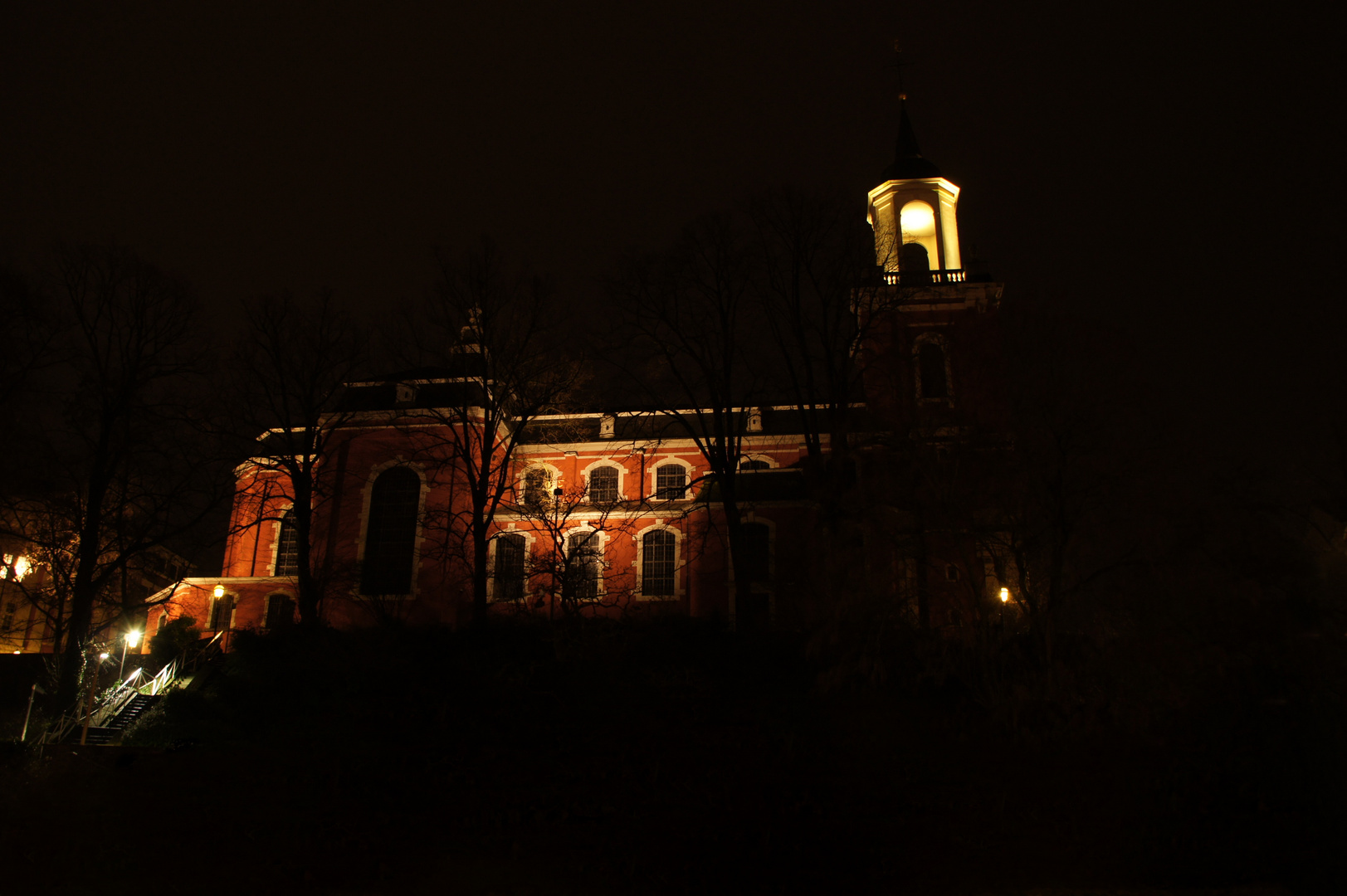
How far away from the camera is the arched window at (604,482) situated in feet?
102

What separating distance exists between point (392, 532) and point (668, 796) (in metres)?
18.0

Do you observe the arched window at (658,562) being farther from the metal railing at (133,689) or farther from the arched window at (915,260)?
the metal railing at (133,689)

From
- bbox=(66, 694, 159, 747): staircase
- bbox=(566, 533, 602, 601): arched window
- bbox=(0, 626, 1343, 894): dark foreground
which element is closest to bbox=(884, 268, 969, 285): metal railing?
bbox=(566, 533, 602, 601): arched window

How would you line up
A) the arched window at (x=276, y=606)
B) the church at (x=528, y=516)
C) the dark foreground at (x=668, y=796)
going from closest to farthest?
the dark foreground at (x=668, y=796) < the arched window at (x=276, y=606) < the church at (x=528, y=516)

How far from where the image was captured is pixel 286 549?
Result: 96.5ft

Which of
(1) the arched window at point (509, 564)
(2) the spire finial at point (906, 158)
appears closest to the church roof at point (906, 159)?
(2) the spire finial at point (906, 158)

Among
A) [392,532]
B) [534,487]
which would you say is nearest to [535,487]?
[534,487]

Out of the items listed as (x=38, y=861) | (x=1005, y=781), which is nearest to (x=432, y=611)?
(x=38, y=861)

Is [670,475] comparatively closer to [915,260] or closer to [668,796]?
[915,260]

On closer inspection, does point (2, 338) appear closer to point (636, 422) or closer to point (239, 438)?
point (239, 438)

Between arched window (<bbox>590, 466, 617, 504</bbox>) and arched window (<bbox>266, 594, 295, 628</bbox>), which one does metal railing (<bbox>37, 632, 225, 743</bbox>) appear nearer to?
arched window (<bbox>266, 594, 295, 628</bbox>)

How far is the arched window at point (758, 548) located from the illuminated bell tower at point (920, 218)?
8.59 metres

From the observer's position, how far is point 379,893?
10773 mm

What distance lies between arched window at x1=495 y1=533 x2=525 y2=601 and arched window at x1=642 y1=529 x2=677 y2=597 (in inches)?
148
